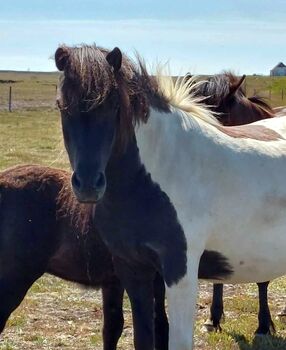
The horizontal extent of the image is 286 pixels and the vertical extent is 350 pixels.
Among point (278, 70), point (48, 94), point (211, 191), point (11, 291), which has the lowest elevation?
point (11, 291)

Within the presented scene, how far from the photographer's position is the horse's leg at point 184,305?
3645 mm

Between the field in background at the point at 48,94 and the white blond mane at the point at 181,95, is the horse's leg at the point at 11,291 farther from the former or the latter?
the field in background at the point at 48,94

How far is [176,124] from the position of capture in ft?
12.4

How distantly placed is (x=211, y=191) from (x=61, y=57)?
1047 millimetres

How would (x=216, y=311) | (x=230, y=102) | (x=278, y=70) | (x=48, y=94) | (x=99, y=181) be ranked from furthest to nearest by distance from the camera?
(x=278, y=70)
(x=48, y=94)
(x=230, y=102)
(x=216, y=311)
(x=99, y=181)

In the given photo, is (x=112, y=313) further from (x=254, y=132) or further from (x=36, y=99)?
(x=36, y=99)

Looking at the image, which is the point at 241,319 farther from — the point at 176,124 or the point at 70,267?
the point at 176,124

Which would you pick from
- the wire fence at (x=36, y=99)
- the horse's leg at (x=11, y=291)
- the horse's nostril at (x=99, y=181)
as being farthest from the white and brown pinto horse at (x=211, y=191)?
the wire fence at (x=36, y=99)

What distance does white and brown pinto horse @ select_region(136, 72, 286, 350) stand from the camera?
12.1 feet

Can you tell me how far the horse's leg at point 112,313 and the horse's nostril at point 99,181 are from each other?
62.1 inches

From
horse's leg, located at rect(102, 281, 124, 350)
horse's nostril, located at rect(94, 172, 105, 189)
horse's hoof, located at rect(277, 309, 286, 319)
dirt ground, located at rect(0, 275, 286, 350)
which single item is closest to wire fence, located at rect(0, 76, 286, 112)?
dirt ground, located at rect(0, 275, 286, 350)

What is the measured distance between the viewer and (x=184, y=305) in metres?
3.71

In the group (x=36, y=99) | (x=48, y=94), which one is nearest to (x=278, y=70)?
(x=48, y=94)

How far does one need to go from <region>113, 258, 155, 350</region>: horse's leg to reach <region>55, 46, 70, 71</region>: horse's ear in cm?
117
